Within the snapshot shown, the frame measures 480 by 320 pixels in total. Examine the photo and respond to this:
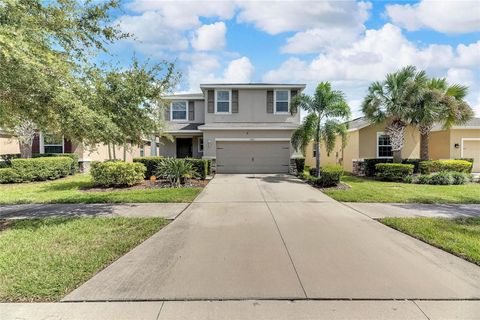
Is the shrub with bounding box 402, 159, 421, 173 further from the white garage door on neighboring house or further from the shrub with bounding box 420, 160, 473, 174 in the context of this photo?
the white garage door on neighboring house

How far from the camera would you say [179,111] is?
2236 cm

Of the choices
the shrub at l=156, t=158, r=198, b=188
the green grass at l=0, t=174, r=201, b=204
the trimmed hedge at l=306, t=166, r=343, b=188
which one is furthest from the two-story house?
the green grass at l=0, t=174, r=201, b=204

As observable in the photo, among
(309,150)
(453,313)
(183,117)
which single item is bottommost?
(453,313)

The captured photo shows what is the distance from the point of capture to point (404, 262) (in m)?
5.09

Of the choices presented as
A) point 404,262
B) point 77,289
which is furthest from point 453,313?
point 77,289

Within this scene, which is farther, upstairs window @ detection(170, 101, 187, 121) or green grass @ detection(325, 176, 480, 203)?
upstairs window @ detection(170, 101, 187, 121)

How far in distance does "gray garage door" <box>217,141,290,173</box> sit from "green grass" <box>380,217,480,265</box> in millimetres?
12231

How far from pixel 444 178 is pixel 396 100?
4614 mm

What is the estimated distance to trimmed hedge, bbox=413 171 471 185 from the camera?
15.5 metres

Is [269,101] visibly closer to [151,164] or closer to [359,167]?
[359,167]

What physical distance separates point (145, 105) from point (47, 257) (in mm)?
6669

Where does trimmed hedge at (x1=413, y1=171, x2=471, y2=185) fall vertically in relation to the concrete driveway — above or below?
above

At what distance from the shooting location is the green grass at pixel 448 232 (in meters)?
5.64

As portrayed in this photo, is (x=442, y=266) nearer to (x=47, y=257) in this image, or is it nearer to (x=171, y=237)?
(x=171, y=237)
